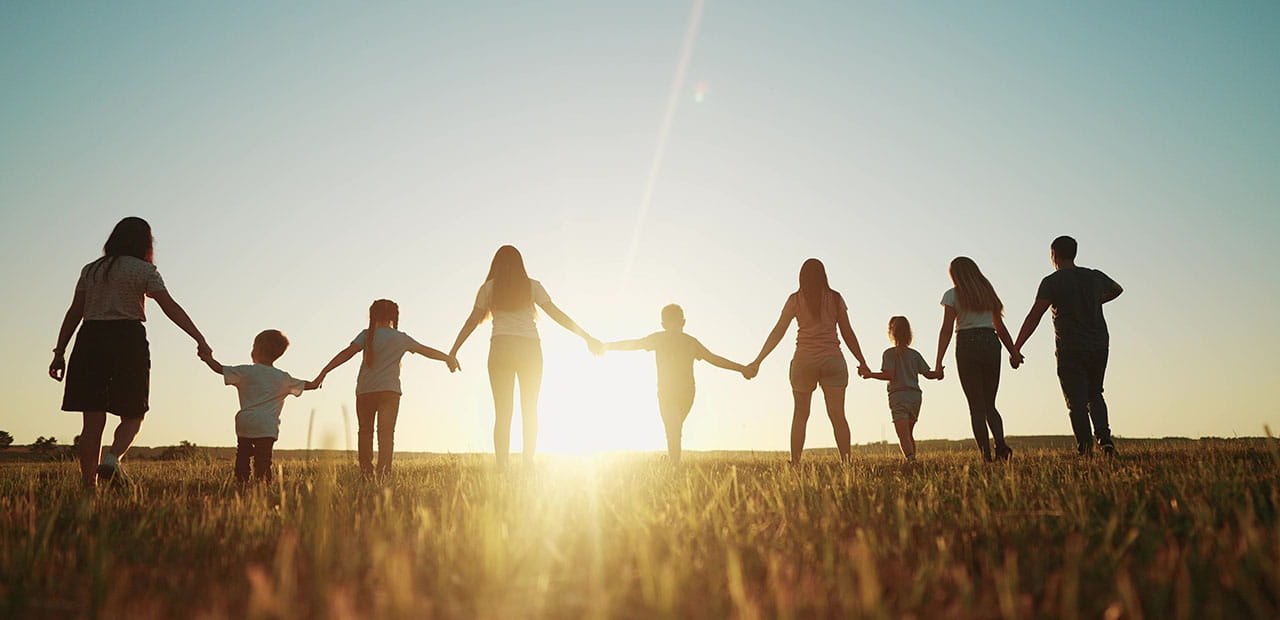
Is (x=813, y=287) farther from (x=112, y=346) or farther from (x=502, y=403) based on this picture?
(x=112, y=346)

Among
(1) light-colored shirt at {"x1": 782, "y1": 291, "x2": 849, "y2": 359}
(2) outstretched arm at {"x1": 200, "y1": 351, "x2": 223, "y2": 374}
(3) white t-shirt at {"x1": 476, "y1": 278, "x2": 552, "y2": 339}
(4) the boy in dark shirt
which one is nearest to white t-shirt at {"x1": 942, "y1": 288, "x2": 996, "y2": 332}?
(1) light-colored shirt at {"x1": 782, "y1": 291, "x2": 849, "y2": 359}

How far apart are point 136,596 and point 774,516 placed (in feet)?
8.84

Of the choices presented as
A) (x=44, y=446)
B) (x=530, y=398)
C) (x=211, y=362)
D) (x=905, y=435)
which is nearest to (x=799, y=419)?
(x=905, y=435)

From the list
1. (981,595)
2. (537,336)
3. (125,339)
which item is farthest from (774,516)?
(125,339)

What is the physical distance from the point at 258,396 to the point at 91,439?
154 cm

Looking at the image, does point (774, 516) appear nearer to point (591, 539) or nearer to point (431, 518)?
point (591, 539)

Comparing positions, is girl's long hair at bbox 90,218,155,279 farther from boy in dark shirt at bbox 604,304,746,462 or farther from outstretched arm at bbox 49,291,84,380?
boy in dark shirt at bbox 604,304,746,462

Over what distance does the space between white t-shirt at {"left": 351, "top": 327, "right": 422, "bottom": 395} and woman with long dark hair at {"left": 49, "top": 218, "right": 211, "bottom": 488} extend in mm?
1886

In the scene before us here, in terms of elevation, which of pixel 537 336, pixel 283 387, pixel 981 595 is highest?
pixel 537 336

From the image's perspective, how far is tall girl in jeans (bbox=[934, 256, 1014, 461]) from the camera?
953cm

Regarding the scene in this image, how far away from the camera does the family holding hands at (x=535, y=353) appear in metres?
7.28

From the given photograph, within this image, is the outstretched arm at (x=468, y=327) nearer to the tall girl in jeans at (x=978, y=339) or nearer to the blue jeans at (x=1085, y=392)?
the tall girl in jeans at (x=978, y=339)

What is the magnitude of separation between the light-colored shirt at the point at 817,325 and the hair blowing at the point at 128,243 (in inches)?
279

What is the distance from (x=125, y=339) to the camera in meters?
7.20
